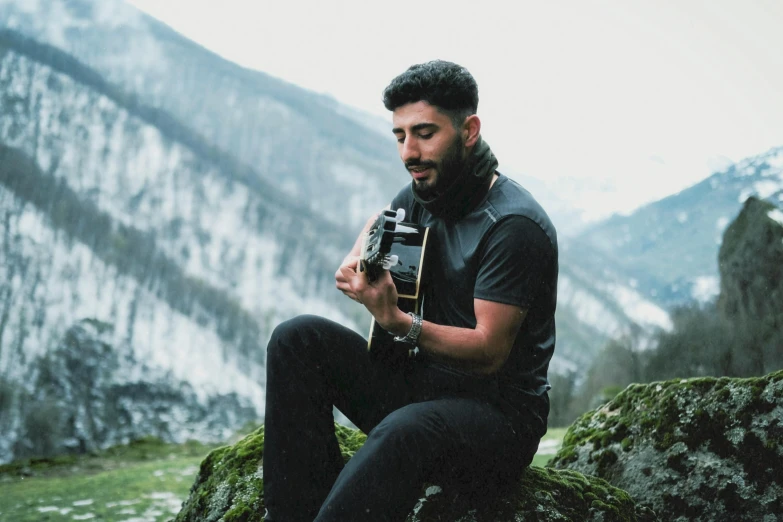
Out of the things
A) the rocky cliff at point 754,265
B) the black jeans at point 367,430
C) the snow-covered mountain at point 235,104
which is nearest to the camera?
the black jeans at point 367,430

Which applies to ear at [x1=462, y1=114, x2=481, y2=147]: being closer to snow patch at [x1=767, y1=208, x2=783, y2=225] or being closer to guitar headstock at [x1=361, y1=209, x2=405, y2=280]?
guitar headstock at [x1=361, y1=209, x2=405, y2=280]

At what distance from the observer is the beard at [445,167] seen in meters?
3.58

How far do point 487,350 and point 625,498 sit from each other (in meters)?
1.63

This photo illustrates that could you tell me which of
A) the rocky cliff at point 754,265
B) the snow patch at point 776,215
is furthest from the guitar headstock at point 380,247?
the snow patch at point 776,215

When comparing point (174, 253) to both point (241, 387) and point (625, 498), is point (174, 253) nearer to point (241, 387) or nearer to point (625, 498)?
point (241, 387)

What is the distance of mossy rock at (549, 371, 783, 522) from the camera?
4328 millimetres

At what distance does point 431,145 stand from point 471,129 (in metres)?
0.24

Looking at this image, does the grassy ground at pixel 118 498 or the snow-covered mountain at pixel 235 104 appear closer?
the grassy ground at pixel 118 498

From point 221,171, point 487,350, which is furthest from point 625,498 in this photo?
point 221,171

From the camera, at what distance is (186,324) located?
110 metres

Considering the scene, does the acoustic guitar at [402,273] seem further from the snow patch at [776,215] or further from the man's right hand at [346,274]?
the snow patch at [776,215]

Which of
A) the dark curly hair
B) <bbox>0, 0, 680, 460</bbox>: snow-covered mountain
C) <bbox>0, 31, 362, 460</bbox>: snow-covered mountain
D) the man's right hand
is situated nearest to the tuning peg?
the man's right hand

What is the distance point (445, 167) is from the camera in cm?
359

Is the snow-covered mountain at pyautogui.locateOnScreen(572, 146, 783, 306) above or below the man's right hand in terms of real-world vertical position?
above
